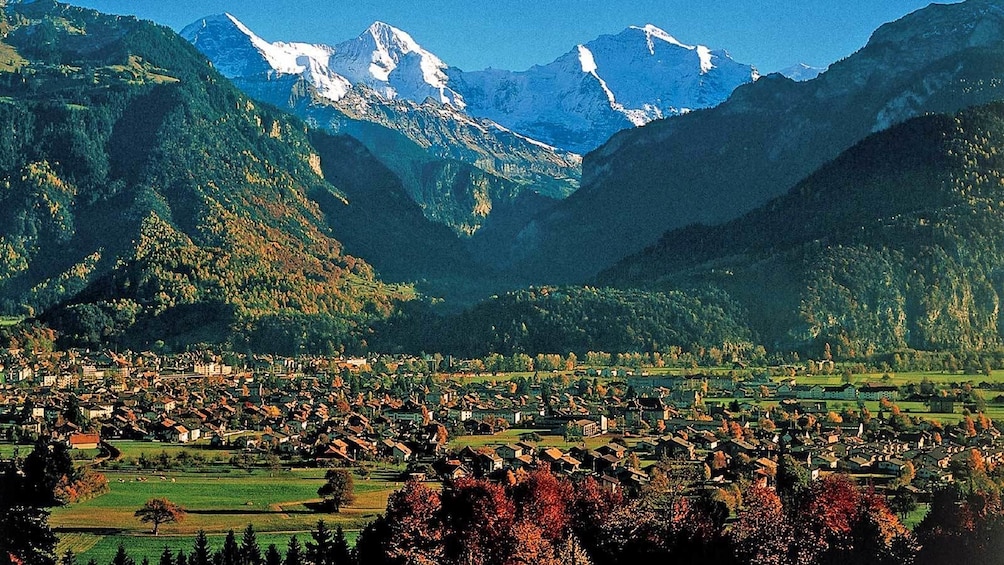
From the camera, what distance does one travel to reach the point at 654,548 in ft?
208

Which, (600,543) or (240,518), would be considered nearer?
(600,543)

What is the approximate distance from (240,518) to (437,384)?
86970mm

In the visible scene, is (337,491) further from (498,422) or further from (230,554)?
(498,422)

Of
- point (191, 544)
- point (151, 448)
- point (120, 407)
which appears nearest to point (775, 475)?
point (191, 544)

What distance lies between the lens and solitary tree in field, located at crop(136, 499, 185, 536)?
8006cm

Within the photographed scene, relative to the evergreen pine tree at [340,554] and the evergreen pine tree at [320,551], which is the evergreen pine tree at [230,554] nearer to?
the evergreen pine tree at [320,551]

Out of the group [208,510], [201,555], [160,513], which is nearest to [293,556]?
[201,555]

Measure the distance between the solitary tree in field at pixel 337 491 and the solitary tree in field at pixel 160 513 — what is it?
9.52 metres

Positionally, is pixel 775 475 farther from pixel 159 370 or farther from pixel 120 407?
pixel 159 370

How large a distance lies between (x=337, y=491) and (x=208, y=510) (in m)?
7.80

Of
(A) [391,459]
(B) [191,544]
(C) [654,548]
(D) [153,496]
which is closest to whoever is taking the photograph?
(C) [654,548]

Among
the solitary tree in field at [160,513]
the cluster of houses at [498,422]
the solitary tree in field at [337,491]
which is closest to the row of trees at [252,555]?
the solitary tree in field at [160,513]

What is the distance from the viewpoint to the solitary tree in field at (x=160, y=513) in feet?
263

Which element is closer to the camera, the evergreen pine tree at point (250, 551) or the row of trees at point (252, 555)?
the row of trees at point (252, 555)
